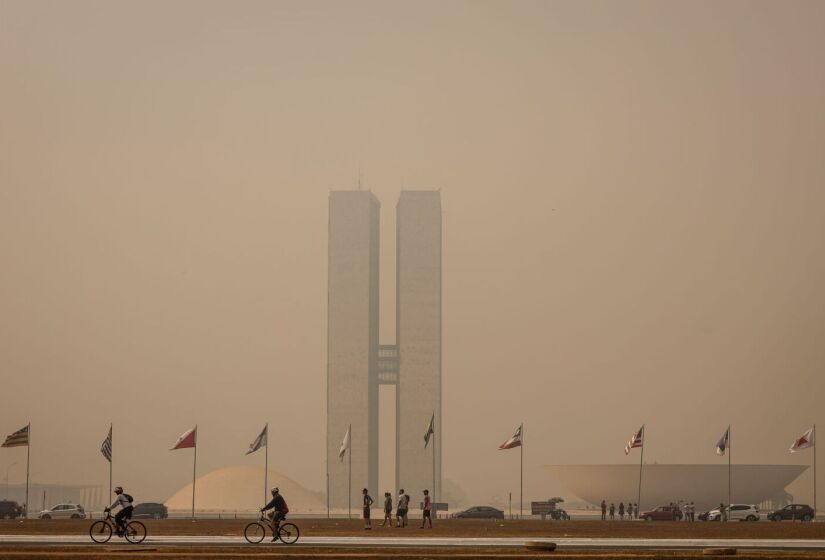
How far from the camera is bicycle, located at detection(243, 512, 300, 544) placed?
4141 centimetres

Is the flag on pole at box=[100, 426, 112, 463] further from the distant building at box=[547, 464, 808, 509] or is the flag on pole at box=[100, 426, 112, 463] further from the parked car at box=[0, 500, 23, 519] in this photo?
the distant building at box=[547, 464, 808, 509]

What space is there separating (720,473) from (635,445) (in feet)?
255

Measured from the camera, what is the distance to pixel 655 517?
3777 inches

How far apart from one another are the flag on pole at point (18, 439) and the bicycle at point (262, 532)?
40.8 m

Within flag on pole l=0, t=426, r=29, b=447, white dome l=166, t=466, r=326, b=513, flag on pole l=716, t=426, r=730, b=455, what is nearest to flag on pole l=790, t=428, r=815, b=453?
flag on pole l=716, t=426, r=730, b=455

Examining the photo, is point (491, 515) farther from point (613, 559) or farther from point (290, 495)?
point (290, 495)

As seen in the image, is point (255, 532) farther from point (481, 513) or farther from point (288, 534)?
point (481, 513)

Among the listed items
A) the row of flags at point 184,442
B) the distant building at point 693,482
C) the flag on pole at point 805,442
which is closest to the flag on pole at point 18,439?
the row of flags at point 184,442

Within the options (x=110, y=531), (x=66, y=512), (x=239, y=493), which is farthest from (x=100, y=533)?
(x=239, y=493)

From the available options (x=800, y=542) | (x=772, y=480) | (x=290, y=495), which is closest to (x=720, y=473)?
(x=772, y=480)

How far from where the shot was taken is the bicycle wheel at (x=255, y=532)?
4191 centimetres

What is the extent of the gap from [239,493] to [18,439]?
333 feet

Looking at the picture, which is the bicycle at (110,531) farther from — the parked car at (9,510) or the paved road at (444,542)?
the parked car at (9,510)

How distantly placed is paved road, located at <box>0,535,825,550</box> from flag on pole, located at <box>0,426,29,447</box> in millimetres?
35701
